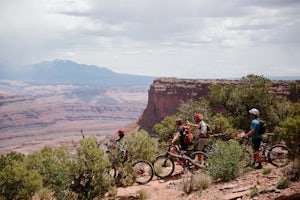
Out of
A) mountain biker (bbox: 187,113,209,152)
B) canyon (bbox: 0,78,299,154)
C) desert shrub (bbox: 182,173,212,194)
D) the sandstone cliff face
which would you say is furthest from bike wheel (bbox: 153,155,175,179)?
the sandstone cliff face

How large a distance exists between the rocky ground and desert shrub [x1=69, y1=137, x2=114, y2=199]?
98 centimetres

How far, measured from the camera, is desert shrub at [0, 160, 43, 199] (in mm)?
11242

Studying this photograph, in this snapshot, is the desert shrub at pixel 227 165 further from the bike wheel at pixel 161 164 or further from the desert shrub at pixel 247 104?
the desert shrub at pixel 247 104

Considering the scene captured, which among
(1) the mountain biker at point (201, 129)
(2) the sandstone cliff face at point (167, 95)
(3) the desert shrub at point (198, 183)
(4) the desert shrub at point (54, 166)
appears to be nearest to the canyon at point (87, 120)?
(2) the sandstone cliff face at point (167, 95)

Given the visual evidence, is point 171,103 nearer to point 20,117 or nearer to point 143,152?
point 143,152

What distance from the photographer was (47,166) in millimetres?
13242

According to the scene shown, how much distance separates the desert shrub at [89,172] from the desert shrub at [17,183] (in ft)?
4.80

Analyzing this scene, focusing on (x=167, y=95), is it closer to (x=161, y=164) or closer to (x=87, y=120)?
(x=161, y=164)

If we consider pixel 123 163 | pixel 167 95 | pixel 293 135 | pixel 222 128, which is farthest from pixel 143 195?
pixel 167 95

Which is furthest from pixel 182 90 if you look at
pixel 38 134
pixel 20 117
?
pixel 20 117

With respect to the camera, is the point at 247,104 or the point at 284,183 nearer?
the point at 284,183

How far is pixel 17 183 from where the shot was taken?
37.4 ft

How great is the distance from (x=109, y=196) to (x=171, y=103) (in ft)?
201

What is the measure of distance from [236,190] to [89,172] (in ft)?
15.3
